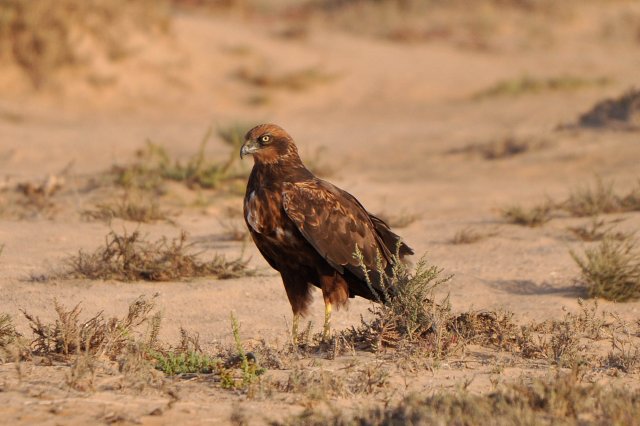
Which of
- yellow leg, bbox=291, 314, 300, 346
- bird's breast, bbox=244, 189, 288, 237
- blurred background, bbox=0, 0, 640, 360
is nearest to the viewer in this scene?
yellow leg, bbox=291, 314, 300, 346

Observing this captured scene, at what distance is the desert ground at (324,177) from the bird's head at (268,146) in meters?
1.07

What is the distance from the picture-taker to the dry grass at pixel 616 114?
13078mm

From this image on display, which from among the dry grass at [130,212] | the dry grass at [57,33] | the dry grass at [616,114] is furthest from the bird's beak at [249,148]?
the dry grass at [57,33]

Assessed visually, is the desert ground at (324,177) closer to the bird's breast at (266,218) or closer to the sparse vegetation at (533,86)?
the sparse vegetation at (533,86)

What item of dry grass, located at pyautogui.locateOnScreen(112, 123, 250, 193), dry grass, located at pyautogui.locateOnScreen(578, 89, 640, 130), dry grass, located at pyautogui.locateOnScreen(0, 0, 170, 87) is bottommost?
dry grass, located at pyautogui.locateOnScreen(112, 123, 250, 193)

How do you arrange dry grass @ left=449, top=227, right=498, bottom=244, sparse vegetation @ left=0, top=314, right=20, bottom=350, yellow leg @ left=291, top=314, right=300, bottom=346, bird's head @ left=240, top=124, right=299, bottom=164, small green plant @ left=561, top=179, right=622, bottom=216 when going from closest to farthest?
1. sparse vegetation @ left=0, top=314, right=20, bottom=350
2. yellow leg @ left=291, top=314, right=300, bottom=346
3. bird's head @ left=240, top=124, right=299, bottom=164
4. dry grass @ left=449, top=227, right=498, bottom=244
5. small green plant @ left=561, top=179, right=622, bottom=216

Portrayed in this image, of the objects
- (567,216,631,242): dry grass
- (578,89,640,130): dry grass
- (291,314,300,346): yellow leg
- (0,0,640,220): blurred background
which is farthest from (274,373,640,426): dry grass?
(578,89,640,130): dry grass

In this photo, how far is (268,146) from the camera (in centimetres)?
630

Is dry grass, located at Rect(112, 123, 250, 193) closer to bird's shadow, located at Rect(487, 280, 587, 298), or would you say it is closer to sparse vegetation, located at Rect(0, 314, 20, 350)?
bird's shadow, located at Rect(487, 280, 587, 298)

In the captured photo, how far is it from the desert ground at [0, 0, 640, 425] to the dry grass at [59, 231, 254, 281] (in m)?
0.06

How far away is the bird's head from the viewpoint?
625 cm

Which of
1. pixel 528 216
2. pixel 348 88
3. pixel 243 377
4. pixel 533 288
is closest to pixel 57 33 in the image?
pixel 348 88

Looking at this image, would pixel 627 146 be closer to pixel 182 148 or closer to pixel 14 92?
pixel 182 148

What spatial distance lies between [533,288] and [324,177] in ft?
13.7
